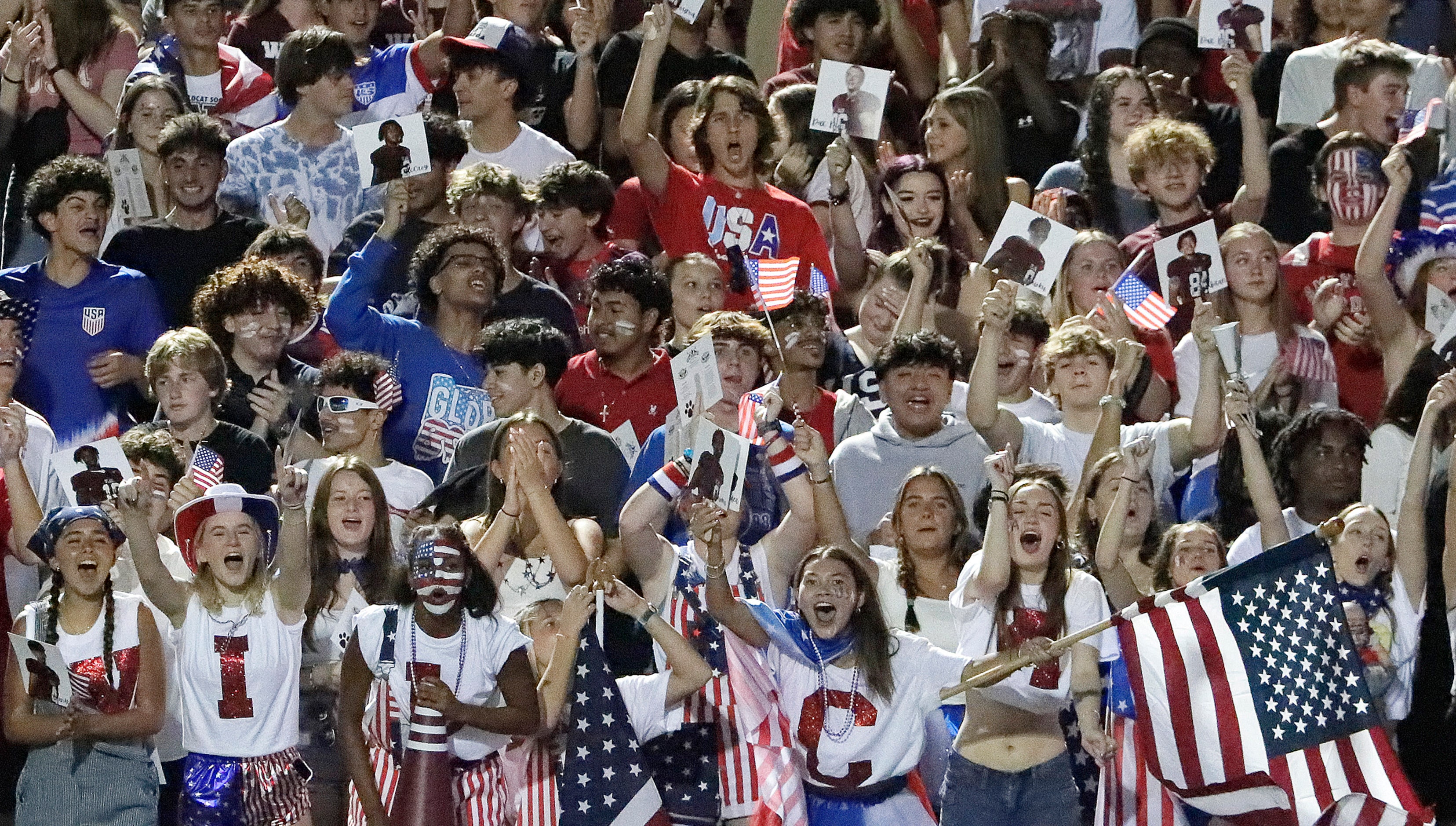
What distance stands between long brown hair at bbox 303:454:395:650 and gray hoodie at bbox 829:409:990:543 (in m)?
1.51

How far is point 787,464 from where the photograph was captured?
8.33 meters

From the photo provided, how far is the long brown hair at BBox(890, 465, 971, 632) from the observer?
8133mm

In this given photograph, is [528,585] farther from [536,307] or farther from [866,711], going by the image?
[536,307]

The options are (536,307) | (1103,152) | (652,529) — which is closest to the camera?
(652,529)

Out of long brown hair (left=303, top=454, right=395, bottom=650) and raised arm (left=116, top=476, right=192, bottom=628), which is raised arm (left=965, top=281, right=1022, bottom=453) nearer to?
long brown hair (left=303, top=454, right=395, bottom=650)

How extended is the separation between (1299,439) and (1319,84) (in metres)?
2.63

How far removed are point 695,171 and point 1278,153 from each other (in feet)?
7.53

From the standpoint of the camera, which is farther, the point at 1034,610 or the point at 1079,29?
the point at 1079,29

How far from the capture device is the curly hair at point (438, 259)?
9.26m

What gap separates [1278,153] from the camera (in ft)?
34.7

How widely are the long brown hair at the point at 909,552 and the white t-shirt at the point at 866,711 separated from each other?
0.31 metres

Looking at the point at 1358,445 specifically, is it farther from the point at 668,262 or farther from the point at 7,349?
the point at 7,349

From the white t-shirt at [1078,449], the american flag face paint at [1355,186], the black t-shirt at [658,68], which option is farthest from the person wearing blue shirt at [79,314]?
the american flag face paint at [1355,186]

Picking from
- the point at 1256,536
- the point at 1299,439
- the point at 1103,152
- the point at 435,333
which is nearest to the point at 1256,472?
the point at 1256,536
